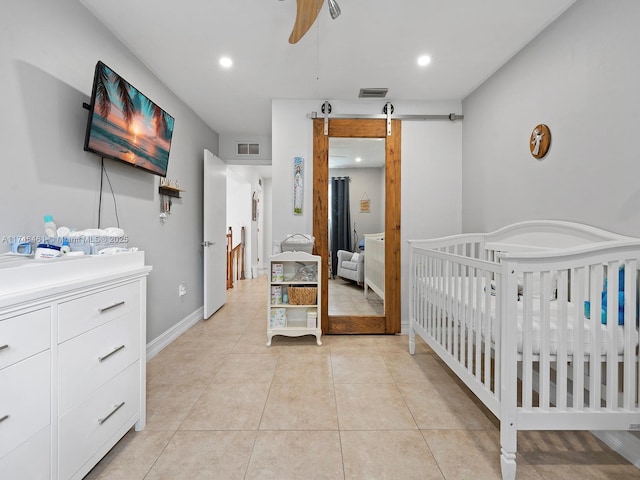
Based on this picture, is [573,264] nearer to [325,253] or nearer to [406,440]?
[406,440]

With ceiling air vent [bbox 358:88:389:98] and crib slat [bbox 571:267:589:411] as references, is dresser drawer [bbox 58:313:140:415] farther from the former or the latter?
ceiling air vent [bbox 358:88:389:98]

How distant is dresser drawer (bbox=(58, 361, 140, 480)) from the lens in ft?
3.46

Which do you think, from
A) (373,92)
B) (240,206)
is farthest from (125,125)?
(240,206)

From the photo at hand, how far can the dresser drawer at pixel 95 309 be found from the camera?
41.7 inches

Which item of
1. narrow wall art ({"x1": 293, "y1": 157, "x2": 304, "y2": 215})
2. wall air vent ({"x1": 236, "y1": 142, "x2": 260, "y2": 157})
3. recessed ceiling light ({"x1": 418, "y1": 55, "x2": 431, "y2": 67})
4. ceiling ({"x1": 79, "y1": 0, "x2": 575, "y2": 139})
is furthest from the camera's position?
wall air vent ({"x1": 236, "y1": 142, "x2": 260, "y2": 157})

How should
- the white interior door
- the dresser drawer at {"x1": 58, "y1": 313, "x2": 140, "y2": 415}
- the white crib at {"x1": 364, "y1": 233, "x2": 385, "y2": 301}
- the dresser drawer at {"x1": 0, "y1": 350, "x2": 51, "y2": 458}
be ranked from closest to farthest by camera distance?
1. the dresser drawer at {"x1": 0, "y1": 350, "x2": 51, "y2": 458}
2. the dresser drawer at {"x1": 58, "y1": 313, "x2": 140, "y2": 415}
3. the white crib at {"x1": 364, "y1": 233, "x2": 385, "y2": 301}
4. the white interior door

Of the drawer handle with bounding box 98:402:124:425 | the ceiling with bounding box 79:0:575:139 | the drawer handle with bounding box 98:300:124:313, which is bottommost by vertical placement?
the drawer handle with bounding box 98:402:124:425

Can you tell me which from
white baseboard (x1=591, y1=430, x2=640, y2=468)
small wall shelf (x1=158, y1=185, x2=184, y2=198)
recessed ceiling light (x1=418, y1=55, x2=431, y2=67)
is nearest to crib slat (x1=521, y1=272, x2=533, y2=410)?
white baseboard (x1=591, y1=430, x2=640, y2=468)

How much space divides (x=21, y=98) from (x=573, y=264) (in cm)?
246

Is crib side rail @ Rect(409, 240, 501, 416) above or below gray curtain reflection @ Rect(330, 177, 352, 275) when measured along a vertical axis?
below

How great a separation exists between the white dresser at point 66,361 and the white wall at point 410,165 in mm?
1677

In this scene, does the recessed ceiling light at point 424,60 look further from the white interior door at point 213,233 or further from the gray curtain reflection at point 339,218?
the white interior door at point 213,233

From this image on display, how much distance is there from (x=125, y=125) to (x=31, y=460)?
1669 millimetres

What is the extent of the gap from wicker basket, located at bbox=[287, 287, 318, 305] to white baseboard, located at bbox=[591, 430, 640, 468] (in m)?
1.98
